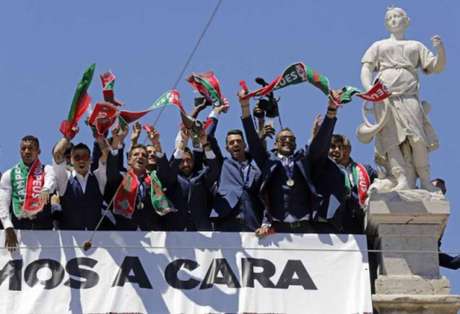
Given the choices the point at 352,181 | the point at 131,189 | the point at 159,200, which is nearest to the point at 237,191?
the point at 159,200

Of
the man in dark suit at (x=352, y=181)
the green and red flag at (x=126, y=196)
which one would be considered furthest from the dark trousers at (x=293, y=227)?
the green and red flag at (x=126, y=196)

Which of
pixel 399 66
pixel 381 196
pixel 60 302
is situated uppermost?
pixel 399 66

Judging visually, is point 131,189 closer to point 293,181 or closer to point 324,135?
point 293,181

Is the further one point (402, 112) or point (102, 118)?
point (402, 112)

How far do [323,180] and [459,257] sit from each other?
6.96ft

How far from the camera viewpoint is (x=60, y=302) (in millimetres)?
16219

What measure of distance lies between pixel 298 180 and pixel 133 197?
6.75 feet

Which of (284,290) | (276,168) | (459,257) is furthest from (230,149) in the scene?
(459,257)

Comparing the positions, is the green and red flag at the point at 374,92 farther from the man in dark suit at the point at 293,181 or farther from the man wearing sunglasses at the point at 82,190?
the man wearing sunglasses at the point at 82,190

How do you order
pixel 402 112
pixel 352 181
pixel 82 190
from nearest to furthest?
1. pixel 82 190
2. pixel 402 112
3. pixel 352 181

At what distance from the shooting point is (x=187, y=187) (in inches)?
672

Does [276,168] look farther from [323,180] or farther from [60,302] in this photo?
[60,302]

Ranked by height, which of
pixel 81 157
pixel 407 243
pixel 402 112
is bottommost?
pixel 407 243

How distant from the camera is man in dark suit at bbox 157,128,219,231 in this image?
55.3ft
